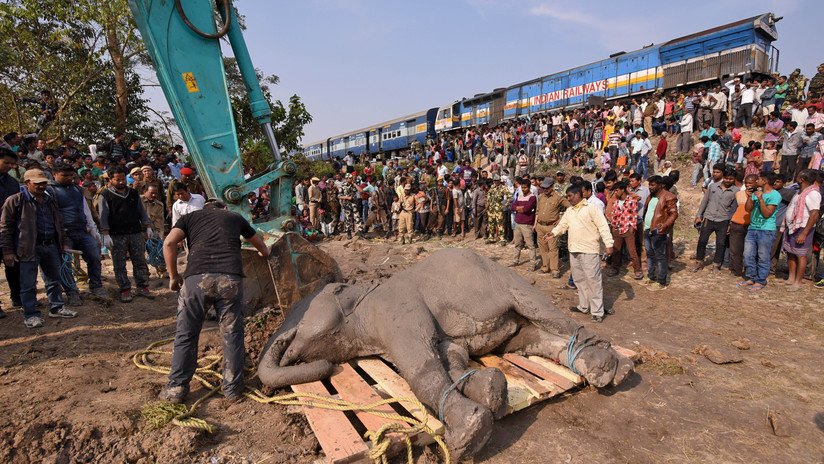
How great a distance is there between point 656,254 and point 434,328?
5340mm

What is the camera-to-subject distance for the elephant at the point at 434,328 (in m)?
3.46

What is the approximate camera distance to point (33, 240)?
5.03m

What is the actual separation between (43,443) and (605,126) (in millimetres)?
18210

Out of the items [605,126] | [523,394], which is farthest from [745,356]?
[605,126]

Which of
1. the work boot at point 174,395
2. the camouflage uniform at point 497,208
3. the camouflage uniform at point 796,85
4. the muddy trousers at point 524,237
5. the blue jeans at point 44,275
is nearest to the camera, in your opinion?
the work boot at point 174,395

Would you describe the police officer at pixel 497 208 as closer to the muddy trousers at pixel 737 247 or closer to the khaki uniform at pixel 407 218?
the khaki uniform at pixel 407 218

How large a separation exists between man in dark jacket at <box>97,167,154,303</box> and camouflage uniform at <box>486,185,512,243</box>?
7435 mm

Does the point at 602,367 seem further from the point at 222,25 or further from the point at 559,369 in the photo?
the point at 222,25

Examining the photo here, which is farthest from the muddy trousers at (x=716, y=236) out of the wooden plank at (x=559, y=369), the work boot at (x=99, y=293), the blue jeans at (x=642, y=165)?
the work boot at (x=99, y=293)

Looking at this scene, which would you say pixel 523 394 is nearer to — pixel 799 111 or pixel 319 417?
pixel 319 417

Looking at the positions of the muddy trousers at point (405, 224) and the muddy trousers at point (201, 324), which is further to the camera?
the muddy trousers at point (405, 224)

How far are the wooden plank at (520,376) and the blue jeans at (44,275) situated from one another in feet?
17.2

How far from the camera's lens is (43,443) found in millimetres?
2852

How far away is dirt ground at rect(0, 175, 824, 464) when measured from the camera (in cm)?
288
